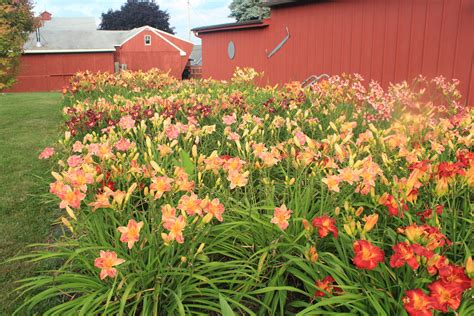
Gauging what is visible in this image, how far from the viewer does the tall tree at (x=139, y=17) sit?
51125mm

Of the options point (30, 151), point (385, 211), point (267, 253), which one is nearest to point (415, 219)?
point (385, 211)

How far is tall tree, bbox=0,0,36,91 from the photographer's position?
46.8ft

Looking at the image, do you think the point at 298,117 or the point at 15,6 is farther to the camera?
the point at 15,6

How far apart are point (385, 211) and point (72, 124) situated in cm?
312

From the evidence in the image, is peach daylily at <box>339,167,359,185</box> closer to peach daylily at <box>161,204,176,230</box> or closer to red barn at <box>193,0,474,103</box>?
peach daylily at <box>161,204,176,230</box>

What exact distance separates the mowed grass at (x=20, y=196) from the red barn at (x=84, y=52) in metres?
20.8

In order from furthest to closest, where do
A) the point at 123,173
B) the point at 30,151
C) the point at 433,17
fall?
the point at 433,17
the point at 30,151
the point at 123,173

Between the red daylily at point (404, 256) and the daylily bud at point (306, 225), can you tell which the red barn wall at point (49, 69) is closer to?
the daylily bud at point (306, 225)

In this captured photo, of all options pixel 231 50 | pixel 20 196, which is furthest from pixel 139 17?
pixel 20 196

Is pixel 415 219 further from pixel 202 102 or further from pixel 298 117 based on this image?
pixel 202 102

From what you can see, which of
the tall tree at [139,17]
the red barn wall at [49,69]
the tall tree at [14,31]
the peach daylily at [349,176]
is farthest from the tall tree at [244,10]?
the peach daylily at [349,176]

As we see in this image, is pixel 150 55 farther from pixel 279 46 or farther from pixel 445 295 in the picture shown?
pixel 445 295

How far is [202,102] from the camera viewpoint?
5242 millimetres

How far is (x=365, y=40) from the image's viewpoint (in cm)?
881
